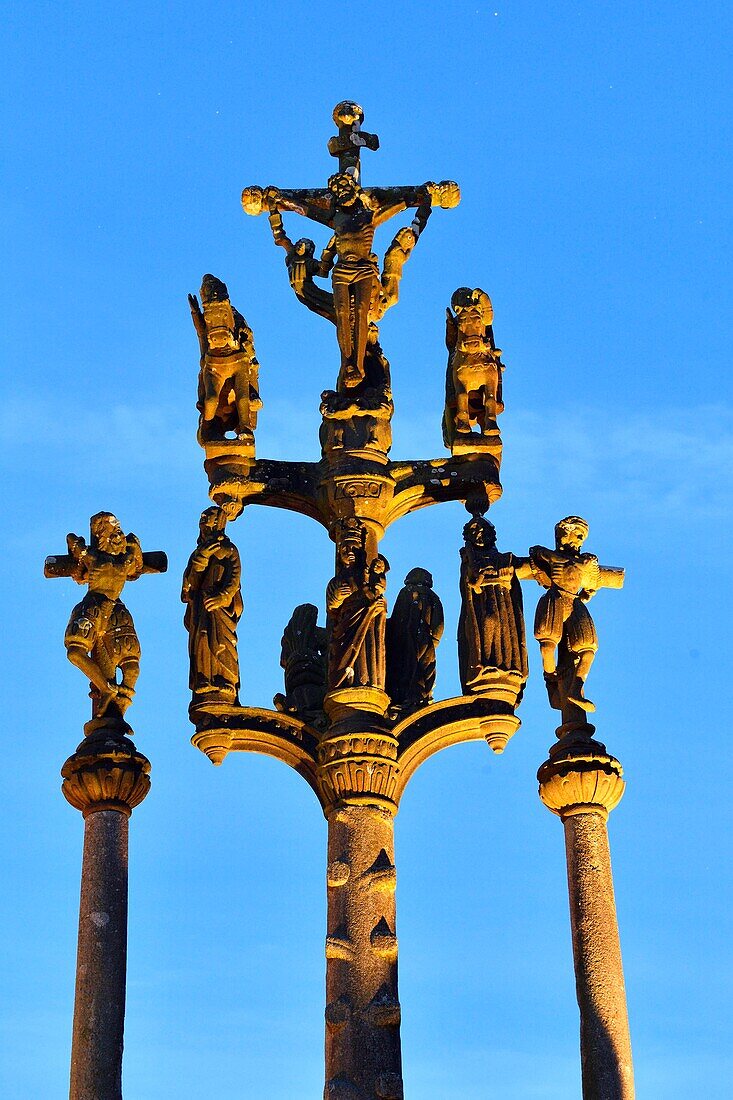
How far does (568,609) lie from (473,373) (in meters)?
2.08

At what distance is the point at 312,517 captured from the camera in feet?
65.6

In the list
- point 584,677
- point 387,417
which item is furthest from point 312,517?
point 584,677

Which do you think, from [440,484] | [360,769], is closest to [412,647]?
[360,769]

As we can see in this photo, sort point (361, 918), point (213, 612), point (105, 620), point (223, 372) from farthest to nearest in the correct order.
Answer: point (223, 372), point (105, 620), point (213, 612), point (361, 918)

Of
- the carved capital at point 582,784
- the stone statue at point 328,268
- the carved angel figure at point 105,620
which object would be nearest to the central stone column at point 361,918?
the carved capital at point 582,784

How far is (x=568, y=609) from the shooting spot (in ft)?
63.8

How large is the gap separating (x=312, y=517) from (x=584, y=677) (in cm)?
236

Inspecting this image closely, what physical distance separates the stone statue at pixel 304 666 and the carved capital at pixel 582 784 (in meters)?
1.66

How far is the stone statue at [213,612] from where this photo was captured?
18797 mm

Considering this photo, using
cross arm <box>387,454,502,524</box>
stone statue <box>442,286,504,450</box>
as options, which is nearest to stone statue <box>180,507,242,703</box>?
cross arm <box>387,454,502,524</box>

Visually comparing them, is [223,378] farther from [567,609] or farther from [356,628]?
[567,609]

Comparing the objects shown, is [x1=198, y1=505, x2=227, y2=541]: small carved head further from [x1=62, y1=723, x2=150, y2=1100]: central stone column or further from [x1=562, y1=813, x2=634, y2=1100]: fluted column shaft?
[x1=562, y1=813, x2=634, y2=1100]: fluted column shaft

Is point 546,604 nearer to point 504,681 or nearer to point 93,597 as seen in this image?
point 504,681

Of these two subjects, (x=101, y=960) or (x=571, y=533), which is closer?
(x=101, y=960)
